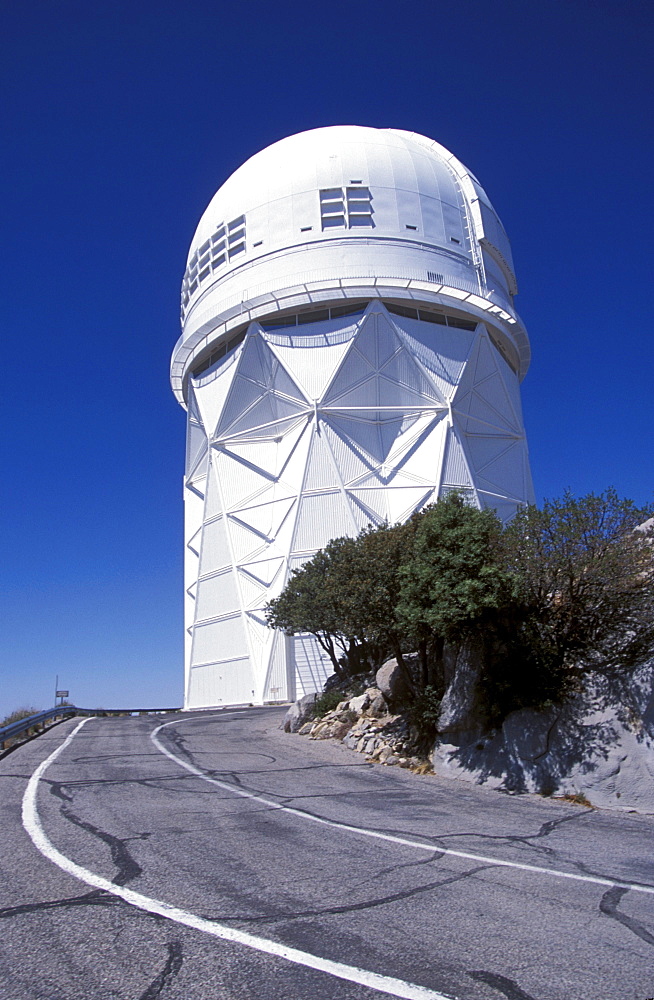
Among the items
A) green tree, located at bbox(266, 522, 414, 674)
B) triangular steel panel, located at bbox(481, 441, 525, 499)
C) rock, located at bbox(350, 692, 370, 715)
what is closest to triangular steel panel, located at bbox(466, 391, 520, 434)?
triangular steel panel, located at bbox(481, 441, 525, 499)

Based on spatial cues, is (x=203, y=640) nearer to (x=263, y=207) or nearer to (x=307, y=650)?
(x=307, y=650)

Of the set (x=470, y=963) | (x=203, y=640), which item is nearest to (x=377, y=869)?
(x=470, y=963)

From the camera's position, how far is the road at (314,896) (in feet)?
10.8

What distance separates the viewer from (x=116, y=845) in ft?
19.5

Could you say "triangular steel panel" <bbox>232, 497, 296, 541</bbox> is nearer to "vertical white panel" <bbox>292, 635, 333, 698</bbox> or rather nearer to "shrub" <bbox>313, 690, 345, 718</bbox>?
"vertical white panel" <bbox>292, 635, 333, 698</bbox>

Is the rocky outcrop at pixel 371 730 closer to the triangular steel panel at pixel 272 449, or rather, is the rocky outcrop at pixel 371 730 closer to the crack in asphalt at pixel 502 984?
the crack in asphalt at pixel 502 984

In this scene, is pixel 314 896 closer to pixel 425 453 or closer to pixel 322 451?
pixel 322 451

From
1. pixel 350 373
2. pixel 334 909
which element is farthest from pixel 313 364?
pixel 334 909

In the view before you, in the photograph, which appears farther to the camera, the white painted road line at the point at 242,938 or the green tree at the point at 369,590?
the green tree at the point at 369,590

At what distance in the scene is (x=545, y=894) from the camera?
4727mm

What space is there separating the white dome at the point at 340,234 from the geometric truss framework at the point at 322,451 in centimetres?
229

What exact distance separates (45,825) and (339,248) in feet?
111

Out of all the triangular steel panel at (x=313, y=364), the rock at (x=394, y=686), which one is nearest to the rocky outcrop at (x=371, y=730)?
the rock at (x=394, y=686)

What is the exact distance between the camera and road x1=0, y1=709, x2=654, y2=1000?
3301mm
